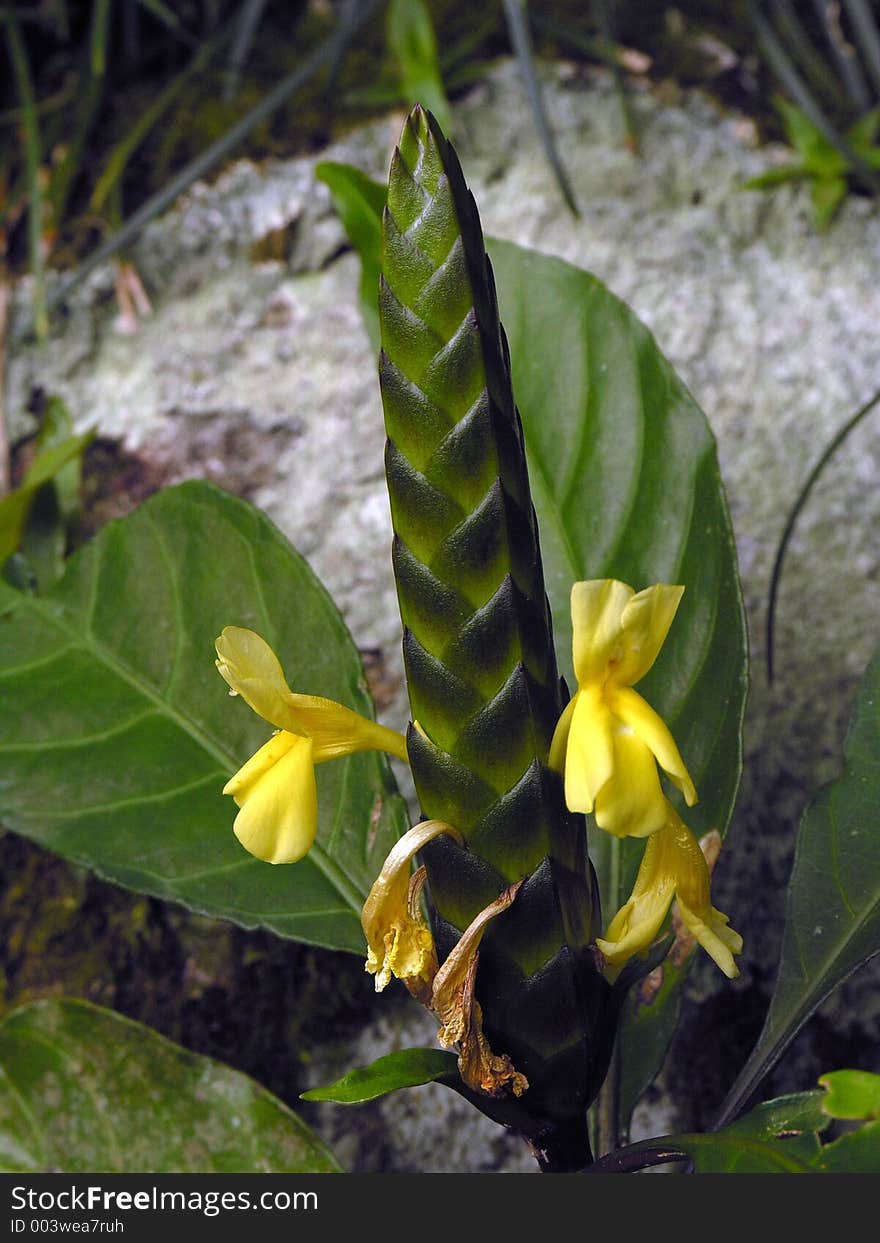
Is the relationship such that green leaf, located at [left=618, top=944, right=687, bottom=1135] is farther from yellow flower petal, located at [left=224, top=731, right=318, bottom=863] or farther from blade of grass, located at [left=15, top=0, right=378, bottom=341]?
blade of grass, located at [left=15, top=0, right=378, bottom=341]

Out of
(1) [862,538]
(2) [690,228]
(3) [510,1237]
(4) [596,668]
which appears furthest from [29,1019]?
(2) [690,228]

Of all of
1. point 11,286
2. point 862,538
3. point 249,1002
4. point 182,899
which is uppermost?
point 11,286

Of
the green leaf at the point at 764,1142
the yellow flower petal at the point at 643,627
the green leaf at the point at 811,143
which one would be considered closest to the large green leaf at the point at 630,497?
the green leaf at the point at 764,1142

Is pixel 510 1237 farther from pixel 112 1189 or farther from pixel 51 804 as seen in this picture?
pixel 51 804

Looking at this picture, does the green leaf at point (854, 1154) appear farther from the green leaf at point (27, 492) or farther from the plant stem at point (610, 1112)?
the green leaf at point (27, 492)

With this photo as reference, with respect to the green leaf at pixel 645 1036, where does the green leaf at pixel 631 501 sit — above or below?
above

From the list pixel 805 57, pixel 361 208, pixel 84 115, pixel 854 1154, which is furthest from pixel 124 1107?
pixel 805 57
